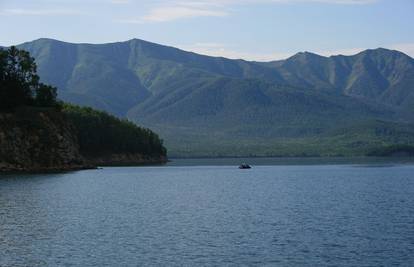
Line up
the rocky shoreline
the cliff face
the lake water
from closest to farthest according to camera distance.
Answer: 1. the lake water
2. the rocky shoreline
3. the cliff face

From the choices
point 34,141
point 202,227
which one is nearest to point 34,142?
point 34,141

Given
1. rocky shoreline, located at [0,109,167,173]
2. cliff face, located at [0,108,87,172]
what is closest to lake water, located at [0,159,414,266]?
rocky shoreline, located at [0,109,167,173]

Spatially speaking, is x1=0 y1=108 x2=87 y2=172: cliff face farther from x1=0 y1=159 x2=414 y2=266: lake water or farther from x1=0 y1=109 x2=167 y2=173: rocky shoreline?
x1=0 y1=159 x2=414 y2=266: lake water

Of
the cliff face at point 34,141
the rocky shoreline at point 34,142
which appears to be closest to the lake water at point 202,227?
the rocky shoreline at point 34,142

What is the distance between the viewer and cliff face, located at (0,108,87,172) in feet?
565

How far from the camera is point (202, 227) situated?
8031 cm

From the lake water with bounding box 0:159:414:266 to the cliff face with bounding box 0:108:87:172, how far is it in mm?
38730

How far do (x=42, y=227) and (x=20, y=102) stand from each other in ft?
387

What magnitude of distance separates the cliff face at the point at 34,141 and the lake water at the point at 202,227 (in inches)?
1525

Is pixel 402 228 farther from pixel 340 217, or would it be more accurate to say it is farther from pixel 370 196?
pixel 370 196

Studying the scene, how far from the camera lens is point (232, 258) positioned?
2415 inches

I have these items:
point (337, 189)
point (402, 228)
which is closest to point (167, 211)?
point (402, 228)

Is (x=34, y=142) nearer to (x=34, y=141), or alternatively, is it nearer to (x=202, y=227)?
(x=34, y=141)

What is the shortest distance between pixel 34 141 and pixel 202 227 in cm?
10846
